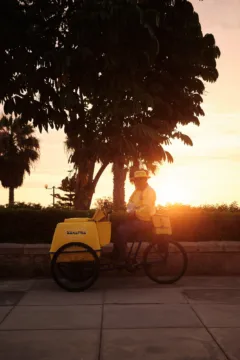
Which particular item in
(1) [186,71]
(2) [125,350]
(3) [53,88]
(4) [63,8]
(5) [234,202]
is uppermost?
(4) [63,8]

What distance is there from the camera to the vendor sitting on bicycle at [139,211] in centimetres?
835

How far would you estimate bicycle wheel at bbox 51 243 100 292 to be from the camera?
8.10 metres

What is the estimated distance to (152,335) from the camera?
5.40 metres

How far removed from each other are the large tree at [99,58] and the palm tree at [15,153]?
36298 mm

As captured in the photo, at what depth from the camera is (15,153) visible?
5228 centimetres

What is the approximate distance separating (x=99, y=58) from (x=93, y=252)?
5272mm

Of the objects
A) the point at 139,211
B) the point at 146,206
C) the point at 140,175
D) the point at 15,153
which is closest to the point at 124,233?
the point at 139,211

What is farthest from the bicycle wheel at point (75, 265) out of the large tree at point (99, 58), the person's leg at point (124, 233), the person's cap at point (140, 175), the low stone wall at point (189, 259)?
the large tree at point (99, 58)

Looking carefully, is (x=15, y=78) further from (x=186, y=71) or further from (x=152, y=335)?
(x=152, y=335)

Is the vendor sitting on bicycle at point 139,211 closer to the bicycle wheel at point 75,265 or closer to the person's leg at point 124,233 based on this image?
the person's leg at point 124,233

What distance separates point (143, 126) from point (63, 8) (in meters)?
6.21

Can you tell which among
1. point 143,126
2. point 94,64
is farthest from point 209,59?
point 94,64

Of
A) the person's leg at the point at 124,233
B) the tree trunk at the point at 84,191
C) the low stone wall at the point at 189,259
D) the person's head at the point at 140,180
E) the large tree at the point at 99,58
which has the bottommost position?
the low stone wall at the point at 189,259

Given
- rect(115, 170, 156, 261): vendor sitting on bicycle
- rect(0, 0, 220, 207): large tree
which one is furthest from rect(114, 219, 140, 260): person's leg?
rect(0, 0, 220, 207): large tree
